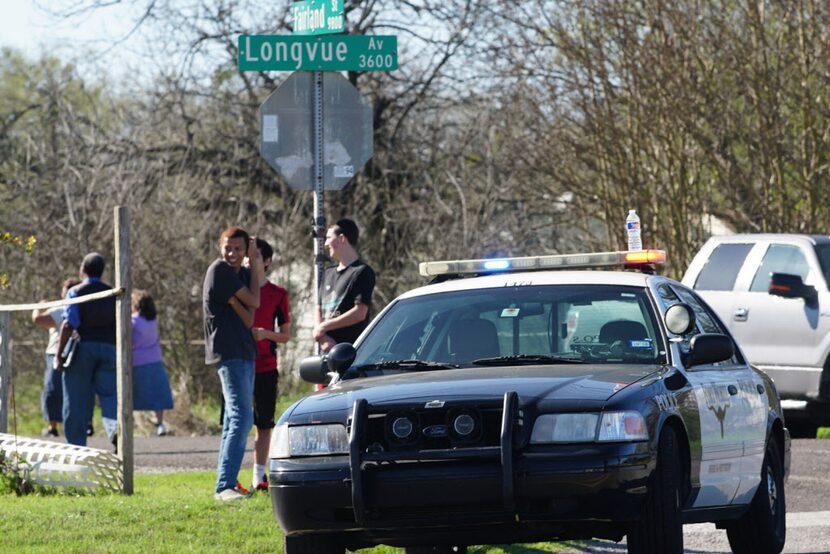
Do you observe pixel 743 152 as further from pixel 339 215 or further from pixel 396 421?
pixel 396 421

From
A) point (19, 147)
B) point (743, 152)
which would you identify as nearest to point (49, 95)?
point (19, 147)

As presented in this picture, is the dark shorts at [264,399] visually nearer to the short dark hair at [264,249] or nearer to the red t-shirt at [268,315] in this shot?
the red t-shirt at [268,315]

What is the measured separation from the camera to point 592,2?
66.3 feet

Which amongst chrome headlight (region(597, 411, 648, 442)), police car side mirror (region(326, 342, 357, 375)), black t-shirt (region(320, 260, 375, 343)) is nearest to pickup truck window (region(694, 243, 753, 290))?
black t-shirt (region(320, 260, 375, 343))

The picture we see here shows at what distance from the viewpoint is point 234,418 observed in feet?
34.2

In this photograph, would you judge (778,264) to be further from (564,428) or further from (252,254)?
(564,428)

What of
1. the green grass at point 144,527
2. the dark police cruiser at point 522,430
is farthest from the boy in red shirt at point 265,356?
the dark police cruiser at point 522,430

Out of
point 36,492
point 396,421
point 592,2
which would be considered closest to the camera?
point 396,421

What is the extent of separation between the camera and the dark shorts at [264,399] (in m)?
11.1

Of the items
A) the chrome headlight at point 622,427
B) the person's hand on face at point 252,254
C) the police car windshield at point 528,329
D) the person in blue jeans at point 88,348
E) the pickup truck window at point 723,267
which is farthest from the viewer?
the pickup truck window at point 723,267

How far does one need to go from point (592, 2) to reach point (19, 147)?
29.0ft

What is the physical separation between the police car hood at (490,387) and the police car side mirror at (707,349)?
9.4 inches

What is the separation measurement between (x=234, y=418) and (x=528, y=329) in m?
3.19

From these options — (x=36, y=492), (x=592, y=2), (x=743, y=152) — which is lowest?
(x=36, y=492)
